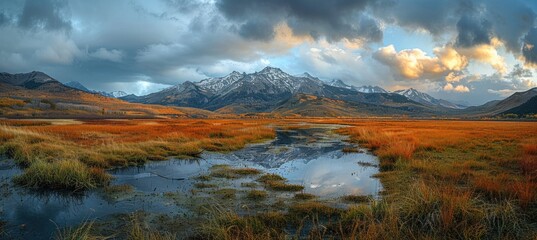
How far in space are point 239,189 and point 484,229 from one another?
35.9 feet

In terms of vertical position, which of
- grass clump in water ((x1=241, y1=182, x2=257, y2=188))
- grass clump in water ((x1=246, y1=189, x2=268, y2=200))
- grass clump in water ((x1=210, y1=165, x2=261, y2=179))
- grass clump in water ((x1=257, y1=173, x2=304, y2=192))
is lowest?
grass clump in water ((x1=210, y1=165, x2=261, y2=179))

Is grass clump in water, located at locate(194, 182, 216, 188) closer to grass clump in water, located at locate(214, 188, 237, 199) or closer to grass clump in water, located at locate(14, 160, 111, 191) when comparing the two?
grass clump in water, located at locate(214, 188, 237, 199)

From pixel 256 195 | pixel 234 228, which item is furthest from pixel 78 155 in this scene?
pixel 234 228

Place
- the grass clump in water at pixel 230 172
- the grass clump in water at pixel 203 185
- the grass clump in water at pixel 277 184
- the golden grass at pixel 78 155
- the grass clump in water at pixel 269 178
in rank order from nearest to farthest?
the golden grass at pixel 78 155
the grass clump in water at pixel 277 184
the grass clump in water at pixel 203 185
the grass clump in water at pixel 269 178
the grass clump in water at pixel 230 172

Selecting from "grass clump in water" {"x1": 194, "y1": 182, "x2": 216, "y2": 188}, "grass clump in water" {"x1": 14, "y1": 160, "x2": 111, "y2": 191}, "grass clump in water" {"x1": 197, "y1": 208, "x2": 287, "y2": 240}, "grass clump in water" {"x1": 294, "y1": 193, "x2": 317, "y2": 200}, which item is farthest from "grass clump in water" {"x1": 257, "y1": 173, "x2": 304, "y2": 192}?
"grass clump in water" {"x1": 14, "y1": 160, "x2": 111, "y2": 191}

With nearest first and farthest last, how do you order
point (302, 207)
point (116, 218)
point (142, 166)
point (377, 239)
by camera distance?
point (377, 239) < point (116, 218) < point (302, 207) < point (142, 166)

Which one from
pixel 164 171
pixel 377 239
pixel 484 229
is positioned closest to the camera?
pixel 377 239

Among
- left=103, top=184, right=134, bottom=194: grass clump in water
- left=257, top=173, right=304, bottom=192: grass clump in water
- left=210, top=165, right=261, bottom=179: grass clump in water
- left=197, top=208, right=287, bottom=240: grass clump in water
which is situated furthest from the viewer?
left=210, top=165, right=261, bottom=179: grass clump in water

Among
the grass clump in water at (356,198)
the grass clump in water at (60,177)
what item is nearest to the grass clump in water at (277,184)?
the grass clump in water at (356,198)

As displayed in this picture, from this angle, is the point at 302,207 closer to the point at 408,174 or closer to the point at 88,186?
the point at 408,174

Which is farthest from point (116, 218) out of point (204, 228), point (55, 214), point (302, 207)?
point (302, 207)

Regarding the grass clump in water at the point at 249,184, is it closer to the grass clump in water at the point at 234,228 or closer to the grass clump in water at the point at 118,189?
the grass clump in water at the point at 118,189

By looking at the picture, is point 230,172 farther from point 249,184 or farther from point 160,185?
point 160,185

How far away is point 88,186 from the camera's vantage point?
53.6 feet
